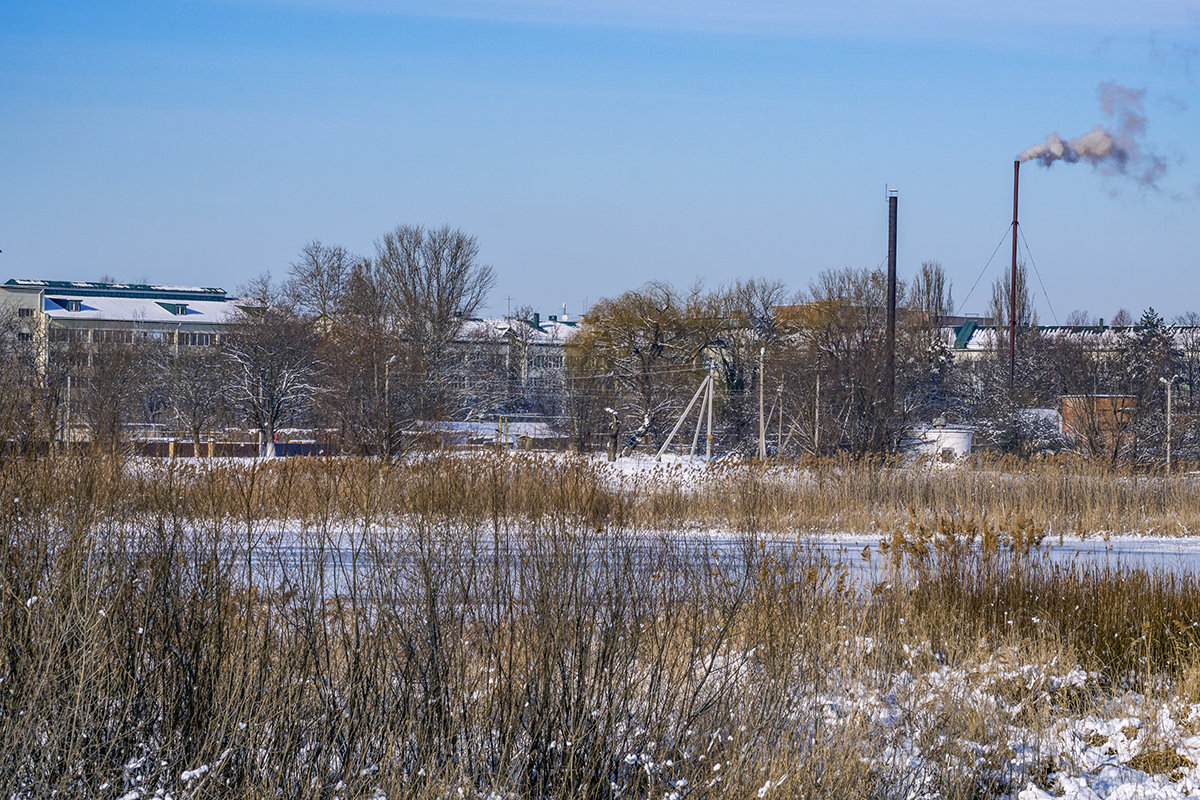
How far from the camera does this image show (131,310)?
2874 inches

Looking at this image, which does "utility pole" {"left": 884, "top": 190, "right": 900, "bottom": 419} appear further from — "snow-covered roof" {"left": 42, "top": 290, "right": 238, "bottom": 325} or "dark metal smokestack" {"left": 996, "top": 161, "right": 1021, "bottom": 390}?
"snow-covered roof" {"left": 42, "top": 290, "right": 238, "bottom": 325}

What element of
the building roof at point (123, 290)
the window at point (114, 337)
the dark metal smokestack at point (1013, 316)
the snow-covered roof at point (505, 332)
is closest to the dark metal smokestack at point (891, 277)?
the dark metal smokestack at point (1013, 316)

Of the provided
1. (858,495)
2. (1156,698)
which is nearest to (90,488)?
(1156,698)

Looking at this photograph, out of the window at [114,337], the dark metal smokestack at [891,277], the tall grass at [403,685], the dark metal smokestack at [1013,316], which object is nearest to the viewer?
the tall grass at [403,685]

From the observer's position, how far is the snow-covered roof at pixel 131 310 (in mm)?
70312

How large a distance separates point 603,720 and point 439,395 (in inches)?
1218

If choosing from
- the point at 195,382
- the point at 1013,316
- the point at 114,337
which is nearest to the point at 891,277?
the point at 1013,316

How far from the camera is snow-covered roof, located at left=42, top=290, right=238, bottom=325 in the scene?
70312 millimetres

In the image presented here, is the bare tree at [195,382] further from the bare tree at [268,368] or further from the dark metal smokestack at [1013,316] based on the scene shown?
the dark metal smokestack at [1013,316]

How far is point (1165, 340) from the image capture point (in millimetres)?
36844

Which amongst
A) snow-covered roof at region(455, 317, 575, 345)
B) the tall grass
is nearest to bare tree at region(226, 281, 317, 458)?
snow-covered roof at region(455, 317, 575, 345)

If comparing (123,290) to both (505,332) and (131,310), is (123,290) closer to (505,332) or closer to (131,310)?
(131,310)

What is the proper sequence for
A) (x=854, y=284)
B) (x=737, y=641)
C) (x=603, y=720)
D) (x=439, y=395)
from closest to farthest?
1. (x=603, y=720)
2. (x=737, y=641)
3. (x=439, y=395)
4. (x=854, y=284)

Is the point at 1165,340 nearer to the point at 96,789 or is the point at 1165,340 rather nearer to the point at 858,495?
the point at 858,495
